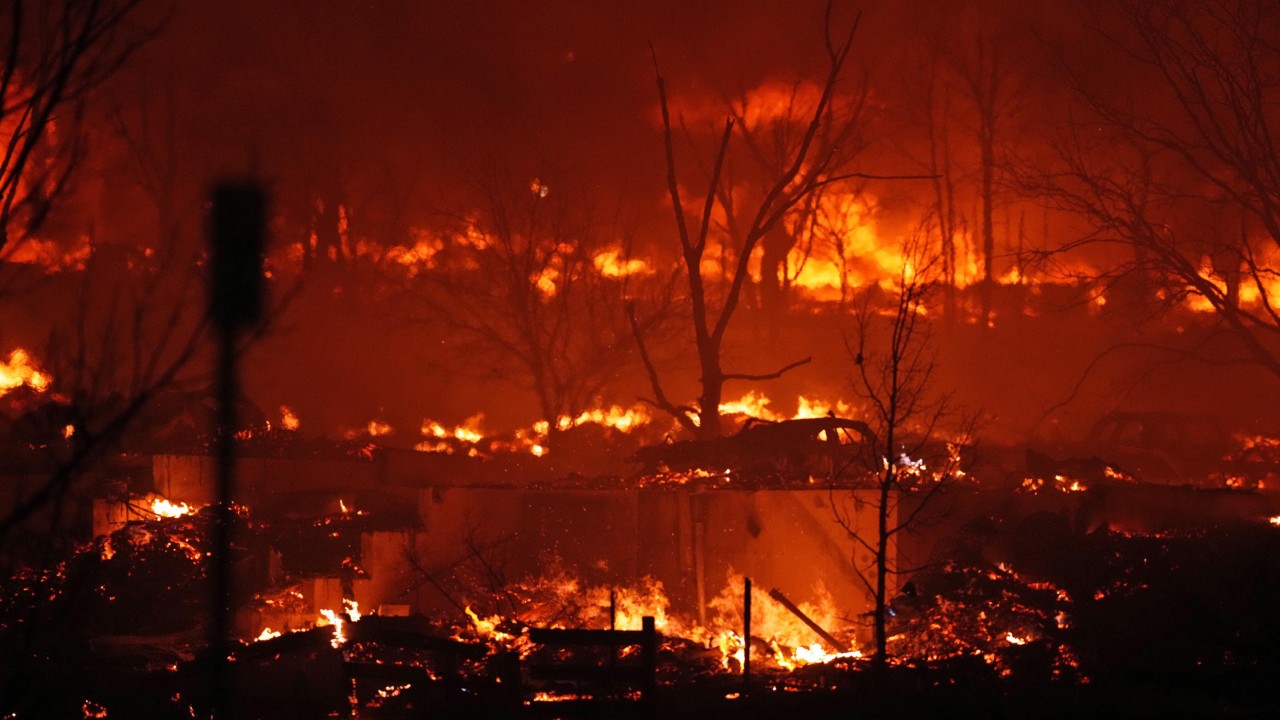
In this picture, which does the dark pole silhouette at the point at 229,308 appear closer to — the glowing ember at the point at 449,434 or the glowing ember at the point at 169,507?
the glowing ember at the point at 169,507

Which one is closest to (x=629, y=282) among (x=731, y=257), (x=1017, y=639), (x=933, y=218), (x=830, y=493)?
(x=731, y=257)

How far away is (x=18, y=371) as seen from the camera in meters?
23.2

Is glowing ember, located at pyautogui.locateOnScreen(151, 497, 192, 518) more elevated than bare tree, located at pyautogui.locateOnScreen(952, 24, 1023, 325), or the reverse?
bare tree, located at pyautogui.locateOnScreen(952, 24, 1023, 325)

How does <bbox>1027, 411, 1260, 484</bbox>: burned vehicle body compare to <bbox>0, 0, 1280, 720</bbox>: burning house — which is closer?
<bbox>0, 0, 1280, 720</bbox>: burning house

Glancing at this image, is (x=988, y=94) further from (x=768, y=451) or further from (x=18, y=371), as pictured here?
(x=18, y=371)

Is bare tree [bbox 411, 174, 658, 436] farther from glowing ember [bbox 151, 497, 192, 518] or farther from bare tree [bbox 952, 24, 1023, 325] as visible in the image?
bare tree [bbox 952, 24, 1023, 325]

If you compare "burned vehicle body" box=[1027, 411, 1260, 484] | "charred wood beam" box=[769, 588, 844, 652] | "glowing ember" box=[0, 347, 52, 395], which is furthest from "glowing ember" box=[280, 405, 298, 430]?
"burned vehicle body" box=[1027, 411, 1260, 484]

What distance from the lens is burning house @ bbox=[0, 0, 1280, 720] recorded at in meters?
10.5

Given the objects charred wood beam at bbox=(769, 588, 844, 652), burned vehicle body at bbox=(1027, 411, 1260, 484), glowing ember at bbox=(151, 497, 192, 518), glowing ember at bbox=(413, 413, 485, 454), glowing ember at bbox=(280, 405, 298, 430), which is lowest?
charred wood beam at bbox=(769, 588, 844, 652)

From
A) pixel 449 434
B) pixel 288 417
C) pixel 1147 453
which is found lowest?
pixel 1147 453

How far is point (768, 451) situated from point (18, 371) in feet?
56.6

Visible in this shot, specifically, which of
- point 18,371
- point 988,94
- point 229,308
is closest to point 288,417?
point 18,371

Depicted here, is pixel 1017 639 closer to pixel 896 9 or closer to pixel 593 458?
pixel 593 458

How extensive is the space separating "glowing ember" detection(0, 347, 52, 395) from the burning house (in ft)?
0.37
